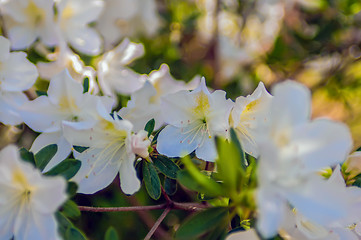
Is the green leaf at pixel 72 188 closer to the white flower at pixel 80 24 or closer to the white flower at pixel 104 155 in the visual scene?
the white flower at pixel 104 155

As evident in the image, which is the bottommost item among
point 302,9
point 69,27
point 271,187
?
point 302,9

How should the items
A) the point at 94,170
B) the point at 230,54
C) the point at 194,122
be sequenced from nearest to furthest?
the point at 94,170 → the point at 194,122 → the point at 230,54

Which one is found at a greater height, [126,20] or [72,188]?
[72,188]

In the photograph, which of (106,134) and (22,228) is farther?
(106,134)

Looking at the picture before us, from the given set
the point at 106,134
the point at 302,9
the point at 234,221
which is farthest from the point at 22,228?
the point at 302,9

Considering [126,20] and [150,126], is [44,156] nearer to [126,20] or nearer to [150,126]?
[150,126]

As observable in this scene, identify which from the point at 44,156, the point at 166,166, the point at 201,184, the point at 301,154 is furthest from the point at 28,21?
the point at 301,154

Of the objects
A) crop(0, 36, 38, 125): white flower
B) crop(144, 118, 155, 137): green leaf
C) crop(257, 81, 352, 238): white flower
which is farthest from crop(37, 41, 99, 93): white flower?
crop(257, 81, 352, 238): white flower

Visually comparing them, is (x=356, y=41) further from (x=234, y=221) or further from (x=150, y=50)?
(x=234, y=221)
